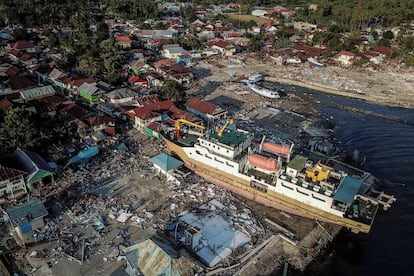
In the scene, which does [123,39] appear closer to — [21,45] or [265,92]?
[21,45]

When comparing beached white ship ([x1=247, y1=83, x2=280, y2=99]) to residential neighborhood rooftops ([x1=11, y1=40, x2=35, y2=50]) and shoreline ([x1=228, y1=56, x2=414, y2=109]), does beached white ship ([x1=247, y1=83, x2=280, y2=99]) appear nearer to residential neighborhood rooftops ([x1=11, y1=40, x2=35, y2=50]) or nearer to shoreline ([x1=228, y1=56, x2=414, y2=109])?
shoreline ([x1=228, y1=56, x2=414, y2=109])

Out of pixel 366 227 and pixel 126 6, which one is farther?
pixel 126 6

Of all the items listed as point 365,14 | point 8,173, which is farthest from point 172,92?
point 365,14

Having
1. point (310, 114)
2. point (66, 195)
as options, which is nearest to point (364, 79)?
point (310, 114)

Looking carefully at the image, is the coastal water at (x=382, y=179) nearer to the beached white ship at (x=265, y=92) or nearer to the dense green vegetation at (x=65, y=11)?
the beached white ship at (x=265, y=92)

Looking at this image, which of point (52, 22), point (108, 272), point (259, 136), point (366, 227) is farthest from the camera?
point (52, 22)

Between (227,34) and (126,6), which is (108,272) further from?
(126,6)

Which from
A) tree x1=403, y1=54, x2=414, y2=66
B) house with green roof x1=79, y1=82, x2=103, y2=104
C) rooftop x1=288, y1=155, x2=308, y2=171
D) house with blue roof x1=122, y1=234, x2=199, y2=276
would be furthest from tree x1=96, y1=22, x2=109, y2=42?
tree x1=403, y1=54, x2=414, y2=66
